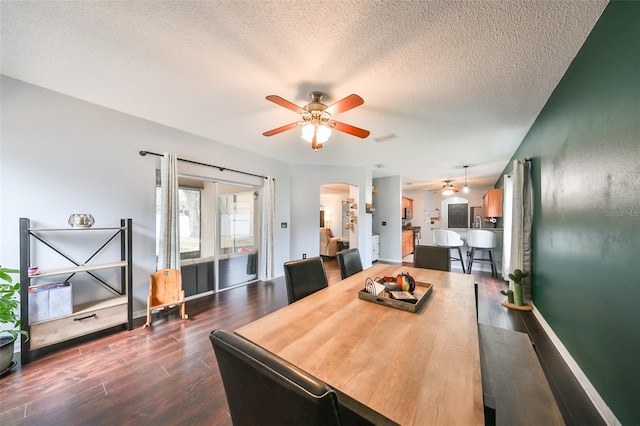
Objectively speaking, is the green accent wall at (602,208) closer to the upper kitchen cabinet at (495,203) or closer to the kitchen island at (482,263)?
the kitchen island at (482,263)

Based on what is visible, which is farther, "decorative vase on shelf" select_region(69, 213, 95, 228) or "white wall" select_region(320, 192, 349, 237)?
"white wall" select_region(320, 192, 349, 237)

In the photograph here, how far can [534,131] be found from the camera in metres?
3.06

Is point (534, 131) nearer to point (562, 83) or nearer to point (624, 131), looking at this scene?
point (562, 83)

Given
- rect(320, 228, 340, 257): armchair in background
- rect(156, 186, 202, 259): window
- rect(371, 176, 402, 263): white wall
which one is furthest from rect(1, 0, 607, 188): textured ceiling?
rect(320, 228, 340, 257): armchair in background

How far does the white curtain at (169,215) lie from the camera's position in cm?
312

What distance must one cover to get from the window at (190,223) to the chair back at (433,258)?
138 inches

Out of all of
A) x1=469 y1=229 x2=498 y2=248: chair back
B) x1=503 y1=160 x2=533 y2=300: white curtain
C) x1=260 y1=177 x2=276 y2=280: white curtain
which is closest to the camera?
x1=503 y1=160 x2=533 y2=300: white curtain

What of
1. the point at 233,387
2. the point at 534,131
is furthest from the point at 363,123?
the point at 233,387

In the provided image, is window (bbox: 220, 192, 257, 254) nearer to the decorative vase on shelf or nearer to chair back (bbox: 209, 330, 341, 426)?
the decorative vase on shelf

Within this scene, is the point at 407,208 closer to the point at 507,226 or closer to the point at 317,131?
the point at 507,226

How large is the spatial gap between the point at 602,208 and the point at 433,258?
58.3 inches

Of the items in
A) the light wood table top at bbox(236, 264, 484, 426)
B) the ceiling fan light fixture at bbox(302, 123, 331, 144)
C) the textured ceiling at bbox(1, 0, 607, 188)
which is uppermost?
the textured ceiling at bbox(1, 0, 607, 188)

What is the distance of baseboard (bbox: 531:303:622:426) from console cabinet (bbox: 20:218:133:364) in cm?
409

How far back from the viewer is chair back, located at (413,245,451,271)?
2.71m
